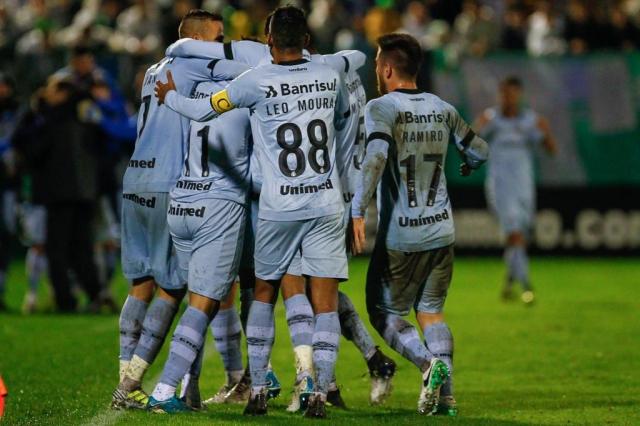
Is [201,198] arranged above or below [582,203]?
above

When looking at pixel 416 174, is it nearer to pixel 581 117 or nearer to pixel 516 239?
pixel 516 239

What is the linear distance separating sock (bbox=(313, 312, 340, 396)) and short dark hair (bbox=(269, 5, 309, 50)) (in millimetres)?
1585

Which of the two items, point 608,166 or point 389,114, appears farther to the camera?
point 608,166

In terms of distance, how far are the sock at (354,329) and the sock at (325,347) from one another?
801 mm

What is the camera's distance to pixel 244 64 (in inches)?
324

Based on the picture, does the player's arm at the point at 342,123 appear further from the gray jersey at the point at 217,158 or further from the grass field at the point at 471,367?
the grass field at the point at 471,367

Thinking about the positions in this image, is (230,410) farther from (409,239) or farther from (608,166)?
(608,166)

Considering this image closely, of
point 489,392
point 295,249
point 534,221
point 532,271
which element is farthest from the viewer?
point 534,221

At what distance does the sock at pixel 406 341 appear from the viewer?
8.39 m

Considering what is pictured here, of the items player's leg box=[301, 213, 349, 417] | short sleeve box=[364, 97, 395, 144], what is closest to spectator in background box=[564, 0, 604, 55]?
short sleeve box=[364, 97, 395, 144]

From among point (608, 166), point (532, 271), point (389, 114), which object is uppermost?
point (389, 114)

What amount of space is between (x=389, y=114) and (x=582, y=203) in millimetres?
12920

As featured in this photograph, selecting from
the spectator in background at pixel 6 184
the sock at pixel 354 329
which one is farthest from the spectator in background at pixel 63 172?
the sock at pixel 354 329

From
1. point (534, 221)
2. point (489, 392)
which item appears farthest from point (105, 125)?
point (534, 221)
